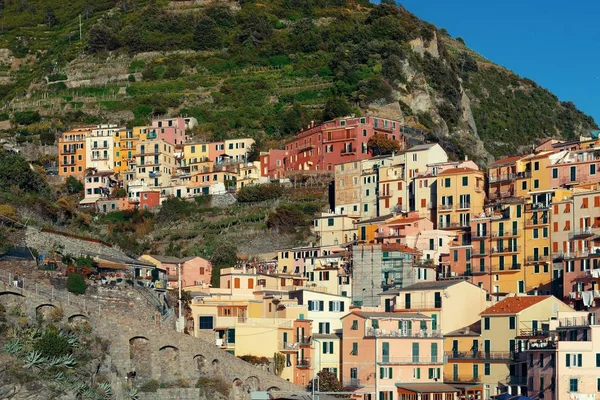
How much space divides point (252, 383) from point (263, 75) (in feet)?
206

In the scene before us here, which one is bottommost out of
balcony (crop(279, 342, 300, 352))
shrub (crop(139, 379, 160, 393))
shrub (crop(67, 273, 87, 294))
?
shrub (crop(139, 379, 160, 393))

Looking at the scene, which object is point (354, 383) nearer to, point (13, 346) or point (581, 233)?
point (581, 233)

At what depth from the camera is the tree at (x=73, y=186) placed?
350 ft

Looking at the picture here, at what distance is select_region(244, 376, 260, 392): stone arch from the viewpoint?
66.6 meters

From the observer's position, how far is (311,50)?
129 metres

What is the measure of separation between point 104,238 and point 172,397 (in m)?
27.6

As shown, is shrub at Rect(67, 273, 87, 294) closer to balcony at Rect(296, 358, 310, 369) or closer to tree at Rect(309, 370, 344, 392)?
balcony at Rect(296, 358, 310, 369)

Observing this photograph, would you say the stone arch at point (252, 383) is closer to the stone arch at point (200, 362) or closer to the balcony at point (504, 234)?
the stone arch at point (200, 362)

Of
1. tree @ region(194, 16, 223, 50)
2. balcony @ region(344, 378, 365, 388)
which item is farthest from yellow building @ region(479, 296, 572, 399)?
tree @ region(194, 16, 223, 50)

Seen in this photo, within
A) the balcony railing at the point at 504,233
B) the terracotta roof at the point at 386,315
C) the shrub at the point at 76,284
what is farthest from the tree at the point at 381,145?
the shrub at the point at 76,284

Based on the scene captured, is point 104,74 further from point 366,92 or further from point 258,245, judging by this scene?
point 258,245

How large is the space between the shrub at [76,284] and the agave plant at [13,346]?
908 cm

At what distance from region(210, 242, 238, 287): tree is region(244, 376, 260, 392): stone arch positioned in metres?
16.2

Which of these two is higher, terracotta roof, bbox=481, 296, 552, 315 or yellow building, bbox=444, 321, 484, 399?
terracotta roof, bbox=481, 296, 552, 315
